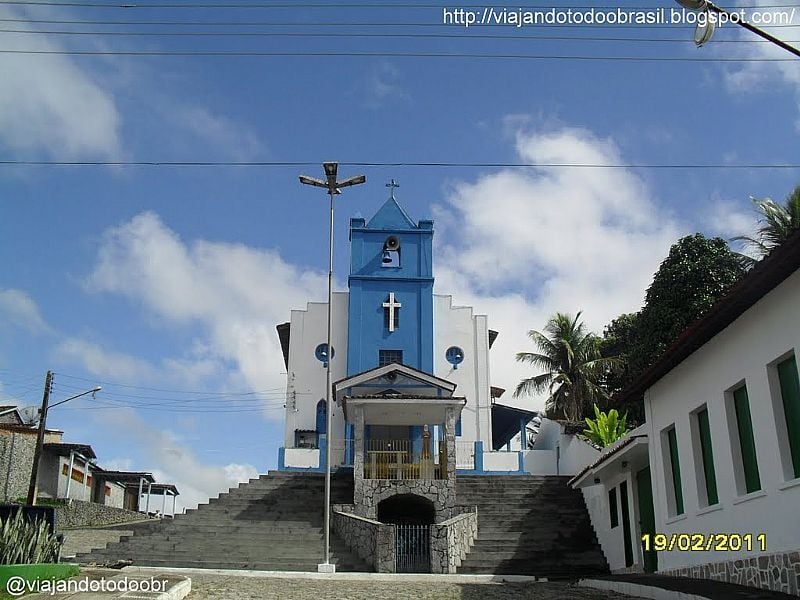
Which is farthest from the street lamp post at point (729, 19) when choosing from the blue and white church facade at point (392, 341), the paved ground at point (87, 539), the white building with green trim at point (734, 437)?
the blue and white church facade at point (392, 341)

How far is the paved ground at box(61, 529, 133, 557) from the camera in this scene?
923 inches

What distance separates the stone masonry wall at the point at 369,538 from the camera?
62.5 ft

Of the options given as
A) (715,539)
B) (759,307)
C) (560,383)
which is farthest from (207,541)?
(560,383)

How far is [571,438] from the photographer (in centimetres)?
2981

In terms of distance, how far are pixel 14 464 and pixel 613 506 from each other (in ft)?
90.9

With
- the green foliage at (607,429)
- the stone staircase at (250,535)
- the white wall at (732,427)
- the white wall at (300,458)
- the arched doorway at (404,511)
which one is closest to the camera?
the white wall at (732,427)

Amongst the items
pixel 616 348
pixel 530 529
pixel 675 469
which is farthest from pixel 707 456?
pixel 616 348

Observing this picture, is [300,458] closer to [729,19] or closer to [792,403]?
[792,403]

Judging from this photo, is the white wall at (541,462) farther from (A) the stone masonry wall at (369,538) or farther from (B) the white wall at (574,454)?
(A) the stone masonry wall at (369,538)

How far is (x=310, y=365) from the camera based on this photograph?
3362 centimetres

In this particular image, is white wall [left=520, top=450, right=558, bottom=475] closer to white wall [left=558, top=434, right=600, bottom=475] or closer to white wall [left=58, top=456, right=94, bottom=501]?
white wall [left=558, top=434, right=600, bottom=475]

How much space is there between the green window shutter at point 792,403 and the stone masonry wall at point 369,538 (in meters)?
10.6

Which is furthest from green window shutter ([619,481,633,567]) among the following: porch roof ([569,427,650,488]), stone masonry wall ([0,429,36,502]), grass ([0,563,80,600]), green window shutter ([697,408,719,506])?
stone masonry wall ([0,429,36,502])
